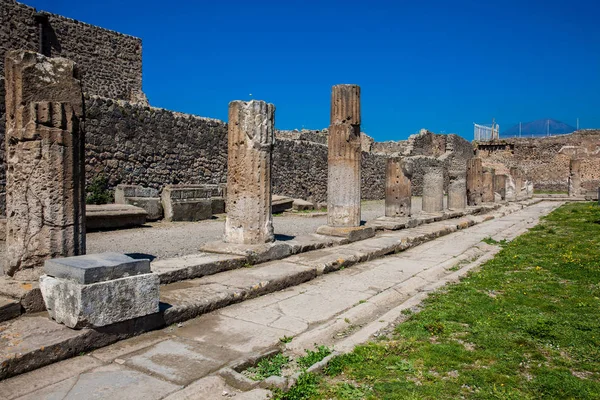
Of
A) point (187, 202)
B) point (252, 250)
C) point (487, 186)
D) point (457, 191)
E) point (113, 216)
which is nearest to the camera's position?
point (252, 250)

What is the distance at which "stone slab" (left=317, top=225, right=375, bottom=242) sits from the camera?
364 inches

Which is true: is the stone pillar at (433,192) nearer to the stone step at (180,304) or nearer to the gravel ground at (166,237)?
the gravel ground at (166,237)

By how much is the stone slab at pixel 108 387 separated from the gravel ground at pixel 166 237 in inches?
174

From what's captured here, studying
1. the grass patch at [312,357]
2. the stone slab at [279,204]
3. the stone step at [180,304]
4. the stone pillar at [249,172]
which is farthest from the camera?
the stone slab at [279,204]

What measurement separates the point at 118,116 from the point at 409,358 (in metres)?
11.9

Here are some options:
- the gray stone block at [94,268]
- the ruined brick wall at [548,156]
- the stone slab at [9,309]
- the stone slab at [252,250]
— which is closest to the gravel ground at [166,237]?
the stone slab at [252,250]

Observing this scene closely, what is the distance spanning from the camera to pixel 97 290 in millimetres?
3705

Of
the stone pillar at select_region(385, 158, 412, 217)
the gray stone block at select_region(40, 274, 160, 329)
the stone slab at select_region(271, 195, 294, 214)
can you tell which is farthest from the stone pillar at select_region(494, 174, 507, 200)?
the gray stone block at select_region(40, 274, 160, 329)

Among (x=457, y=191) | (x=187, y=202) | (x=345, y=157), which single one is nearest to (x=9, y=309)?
(x=345, y=157)

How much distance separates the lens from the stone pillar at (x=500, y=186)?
27.5 metres

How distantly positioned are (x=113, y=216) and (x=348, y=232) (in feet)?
17.4

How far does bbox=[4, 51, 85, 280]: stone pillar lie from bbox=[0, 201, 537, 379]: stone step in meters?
0.71

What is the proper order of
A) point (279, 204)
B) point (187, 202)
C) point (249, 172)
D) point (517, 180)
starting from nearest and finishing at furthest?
point (249, 172)
point (187, 202)
point (279, 204)
point (517, 180)

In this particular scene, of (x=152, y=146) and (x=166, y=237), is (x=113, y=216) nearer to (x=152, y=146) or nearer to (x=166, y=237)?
(x=166, y=237)
